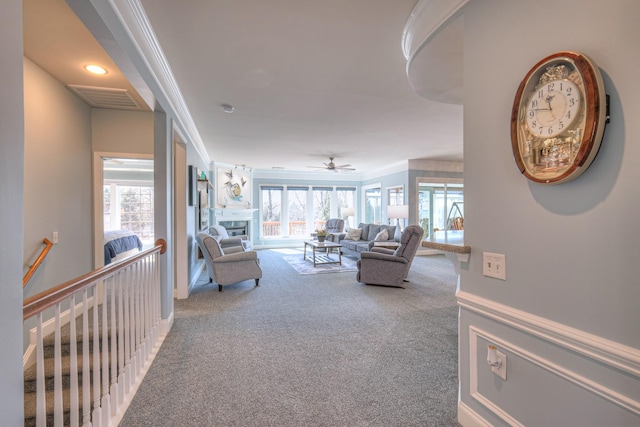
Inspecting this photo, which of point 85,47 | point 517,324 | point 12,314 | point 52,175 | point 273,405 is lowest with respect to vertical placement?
point 273,405

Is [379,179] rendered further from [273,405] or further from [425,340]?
[273,405]

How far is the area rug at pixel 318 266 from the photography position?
5.61 m

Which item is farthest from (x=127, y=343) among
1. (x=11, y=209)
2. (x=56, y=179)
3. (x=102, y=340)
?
(x=56, y=179)

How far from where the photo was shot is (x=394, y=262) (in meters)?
4.49

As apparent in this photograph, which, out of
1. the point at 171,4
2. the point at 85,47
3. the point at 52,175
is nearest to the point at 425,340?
the point at 171,4

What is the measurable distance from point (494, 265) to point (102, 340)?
2374 millimetres

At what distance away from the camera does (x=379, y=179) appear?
907cm

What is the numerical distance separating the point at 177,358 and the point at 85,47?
106 inches

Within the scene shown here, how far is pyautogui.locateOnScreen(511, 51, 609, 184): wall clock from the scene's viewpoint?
3.24ft

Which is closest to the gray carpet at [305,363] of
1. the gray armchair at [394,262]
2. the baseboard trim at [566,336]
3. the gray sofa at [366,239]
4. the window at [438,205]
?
the gray armchair at [394,262]

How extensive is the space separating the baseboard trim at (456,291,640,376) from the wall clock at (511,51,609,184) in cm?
61

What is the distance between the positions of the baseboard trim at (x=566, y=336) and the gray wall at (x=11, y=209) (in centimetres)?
192

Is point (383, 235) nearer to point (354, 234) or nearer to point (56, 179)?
point (354, 234)

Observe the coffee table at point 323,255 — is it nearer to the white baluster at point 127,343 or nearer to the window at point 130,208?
the white baluster at point 127,343
